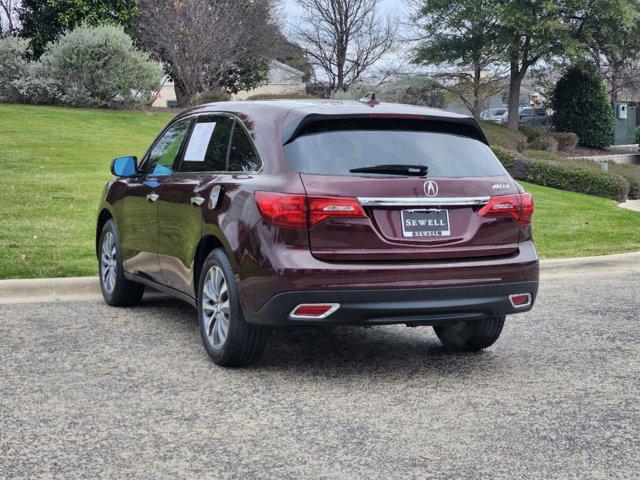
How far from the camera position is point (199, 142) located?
6879 millimetres

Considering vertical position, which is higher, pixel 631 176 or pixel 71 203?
pixel 71 203

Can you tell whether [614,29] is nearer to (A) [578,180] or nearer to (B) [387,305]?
(A) [578,180]

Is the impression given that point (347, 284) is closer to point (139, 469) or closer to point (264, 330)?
point (264, 330)

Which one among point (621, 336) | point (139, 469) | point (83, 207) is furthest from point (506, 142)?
point (139, 469)

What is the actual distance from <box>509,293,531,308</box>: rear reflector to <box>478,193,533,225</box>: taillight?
46 cm

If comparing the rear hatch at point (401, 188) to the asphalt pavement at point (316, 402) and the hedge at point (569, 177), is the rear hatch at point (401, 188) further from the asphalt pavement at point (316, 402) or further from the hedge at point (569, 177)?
the hedge at point (569, 177)

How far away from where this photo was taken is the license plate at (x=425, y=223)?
5625 millimetres

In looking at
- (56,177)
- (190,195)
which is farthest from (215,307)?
(56,177)

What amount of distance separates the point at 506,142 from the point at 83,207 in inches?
698

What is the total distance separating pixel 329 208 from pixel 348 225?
0.14m

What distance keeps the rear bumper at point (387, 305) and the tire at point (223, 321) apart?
0.19 m

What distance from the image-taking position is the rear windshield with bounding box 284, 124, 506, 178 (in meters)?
5.67

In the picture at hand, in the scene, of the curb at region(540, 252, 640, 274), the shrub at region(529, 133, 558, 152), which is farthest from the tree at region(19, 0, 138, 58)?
the curb at region(540, 252, 640, 274)

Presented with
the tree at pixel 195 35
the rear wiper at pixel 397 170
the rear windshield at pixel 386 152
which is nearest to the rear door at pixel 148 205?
the rear windshield at pixel 386 152
